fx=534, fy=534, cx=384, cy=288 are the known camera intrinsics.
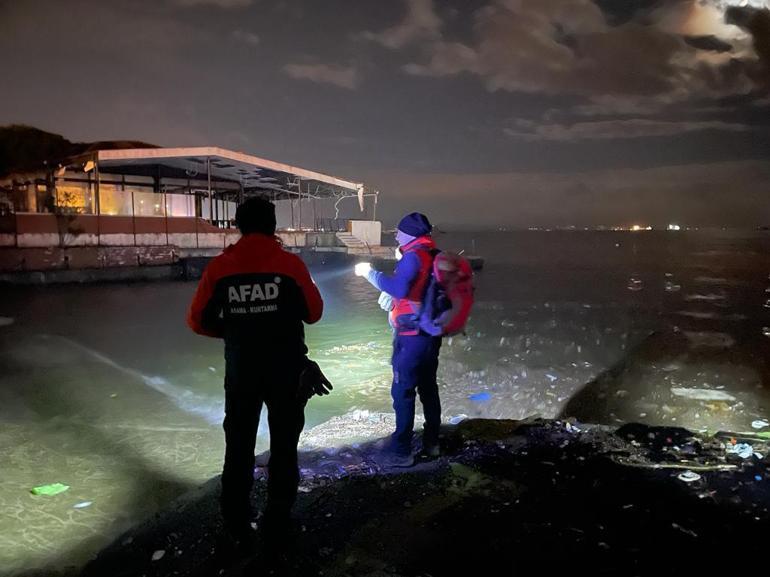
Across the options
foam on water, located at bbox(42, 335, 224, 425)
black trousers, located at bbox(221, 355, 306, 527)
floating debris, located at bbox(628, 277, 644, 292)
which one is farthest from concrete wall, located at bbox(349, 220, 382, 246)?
black trousers, located at bbox(221, 355, 306, 527)

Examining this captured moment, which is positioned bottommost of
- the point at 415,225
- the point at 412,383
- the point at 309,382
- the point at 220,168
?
the point at 412,383

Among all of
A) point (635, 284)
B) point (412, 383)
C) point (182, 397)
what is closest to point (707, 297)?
point (635, 284)

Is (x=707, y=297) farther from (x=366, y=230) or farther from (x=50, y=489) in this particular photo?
(x=50, y=489)

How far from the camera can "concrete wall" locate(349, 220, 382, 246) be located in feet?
112

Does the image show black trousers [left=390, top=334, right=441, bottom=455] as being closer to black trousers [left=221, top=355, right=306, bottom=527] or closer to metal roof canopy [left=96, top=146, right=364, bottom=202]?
black trousers [left=221, top=355, right=306, bottom=527]

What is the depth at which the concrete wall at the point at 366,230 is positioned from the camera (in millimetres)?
34031

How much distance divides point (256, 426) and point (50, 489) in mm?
2983

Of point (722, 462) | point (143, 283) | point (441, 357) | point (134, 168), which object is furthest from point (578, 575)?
point (134, 168)

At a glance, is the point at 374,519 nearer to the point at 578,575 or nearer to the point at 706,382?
the point at 578,575

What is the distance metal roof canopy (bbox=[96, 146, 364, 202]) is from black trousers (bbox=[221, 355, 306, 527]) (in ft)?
70.5

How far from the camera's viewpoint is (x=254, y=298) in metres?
2.70

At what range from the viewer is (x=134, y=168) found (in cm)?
3020

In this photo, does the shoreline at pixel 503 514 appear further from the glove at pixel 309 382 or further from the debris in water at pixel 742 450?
the glove at pixel 309 382

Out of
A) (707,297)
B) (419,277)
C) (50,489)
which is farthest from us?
(707,297)
